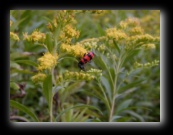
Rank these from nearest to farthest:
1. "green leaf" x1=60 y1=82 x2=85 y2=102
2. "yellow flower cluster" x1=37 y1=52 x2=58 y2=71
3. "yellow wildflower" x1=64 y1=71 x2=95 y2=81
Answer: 1. "yellow flower cluster" x1=37 y1=52 x2=58 y2=71
2. "yellow wildflower" x1=64 y1=71 x2=95 y2=81
3. "green leaf" x1=60 y1=82 x2=85 y2=102

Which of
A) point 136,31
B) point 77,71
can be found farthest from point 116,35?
point 77,71

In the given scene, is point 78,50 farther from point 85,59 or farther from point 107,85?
point 107,85

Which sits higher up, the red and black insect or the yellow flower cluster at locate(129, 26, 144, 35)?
the yellow flower cluster at locate(129, 26, 144, 35)

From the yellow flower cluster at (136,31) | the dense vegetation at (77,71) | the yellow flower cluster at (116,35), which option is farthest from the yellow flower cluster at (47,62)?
the yellow flower cluster at (136,31)

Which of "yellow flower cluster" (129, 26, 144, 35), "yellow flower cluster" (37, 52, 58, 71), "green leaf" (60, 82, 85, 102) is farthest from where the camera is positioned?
"green leaf" (60, 82, 85, 102)

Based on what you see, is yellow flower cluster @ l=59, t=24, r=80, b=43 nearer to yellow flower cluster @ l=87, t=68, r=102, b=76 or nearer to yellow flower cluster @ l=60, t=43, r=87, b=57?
yellow flower cluster @ l=60, t=43, r=87, b=57

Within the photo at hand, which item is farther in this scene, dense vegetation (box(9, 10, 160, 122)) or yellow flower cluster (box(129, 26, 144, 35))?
yellow flower cluster (box(129, 26, 144, 35))

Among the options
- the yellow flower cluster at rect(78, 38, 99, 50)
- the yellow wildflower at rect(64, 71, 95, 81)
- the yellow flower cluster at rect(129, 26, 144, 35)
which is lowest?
the yellow wildflower at rect(64, 71, 95, 81)

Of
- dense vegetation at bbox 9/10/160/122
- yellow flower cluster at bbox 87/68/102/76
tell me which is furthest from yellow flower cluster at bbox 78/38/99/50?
yellow flower cluster at bbox 87/68/102/76

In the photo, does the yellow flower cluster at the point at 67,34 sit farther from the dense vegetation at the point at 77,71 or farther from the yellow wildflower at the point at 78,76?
the yellow wildflower at the point at 78,76
